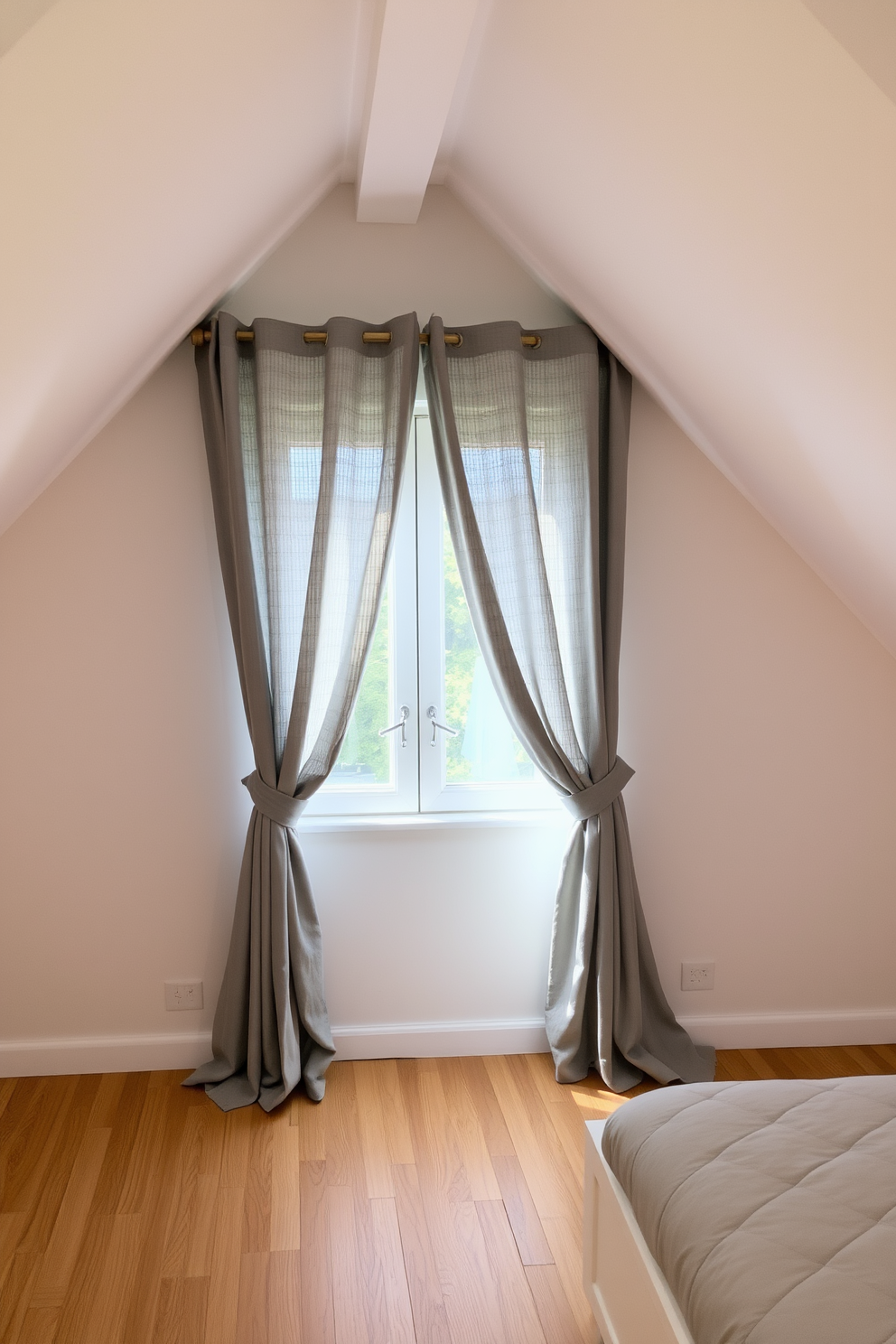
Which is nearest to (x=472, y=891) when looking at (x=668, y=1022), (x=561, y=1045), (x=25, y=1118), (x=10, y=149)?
(x=561, y=1045)

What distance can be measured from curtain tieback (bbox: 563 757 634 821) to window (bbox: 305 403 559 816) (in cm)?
19

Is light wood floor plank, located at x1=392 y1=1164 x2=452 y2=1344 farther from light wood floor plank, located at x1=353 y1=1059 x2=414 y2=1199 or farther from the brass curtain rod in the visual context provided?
the brass curtain rod

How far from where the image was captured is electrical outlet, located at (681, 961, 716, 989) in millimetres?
3135

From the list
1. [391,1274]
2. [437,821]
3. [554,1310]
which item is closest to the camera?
[554,1310]

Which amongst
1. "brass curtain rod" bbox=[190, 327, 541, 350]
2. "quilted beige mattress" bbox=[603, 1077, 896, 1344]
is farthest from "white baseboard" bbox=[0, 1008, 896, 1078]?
"brass curtain rod" bbox=[190, 327, 541, 350]

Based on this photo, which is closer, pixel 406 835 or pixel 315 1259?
pixel 315 1259

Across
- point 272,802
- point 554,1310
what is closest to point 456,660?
point 272,802

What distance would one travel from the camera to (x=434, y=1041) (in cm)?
305

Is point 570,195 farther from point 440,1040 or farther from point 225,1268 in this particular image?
point 225,1268

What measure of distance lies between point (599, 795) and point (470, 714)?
1.60 feet

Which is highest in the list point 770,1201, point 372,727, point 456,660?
point 456,660

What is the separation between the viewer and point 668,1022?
3039mm

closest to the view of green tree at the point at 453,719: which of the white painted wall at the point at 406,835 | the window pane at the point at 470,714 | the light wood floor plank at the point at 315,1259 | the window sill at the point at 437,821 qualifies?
the window pane at the point at 470,714

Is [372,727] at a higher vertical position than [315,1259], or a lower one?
higher
